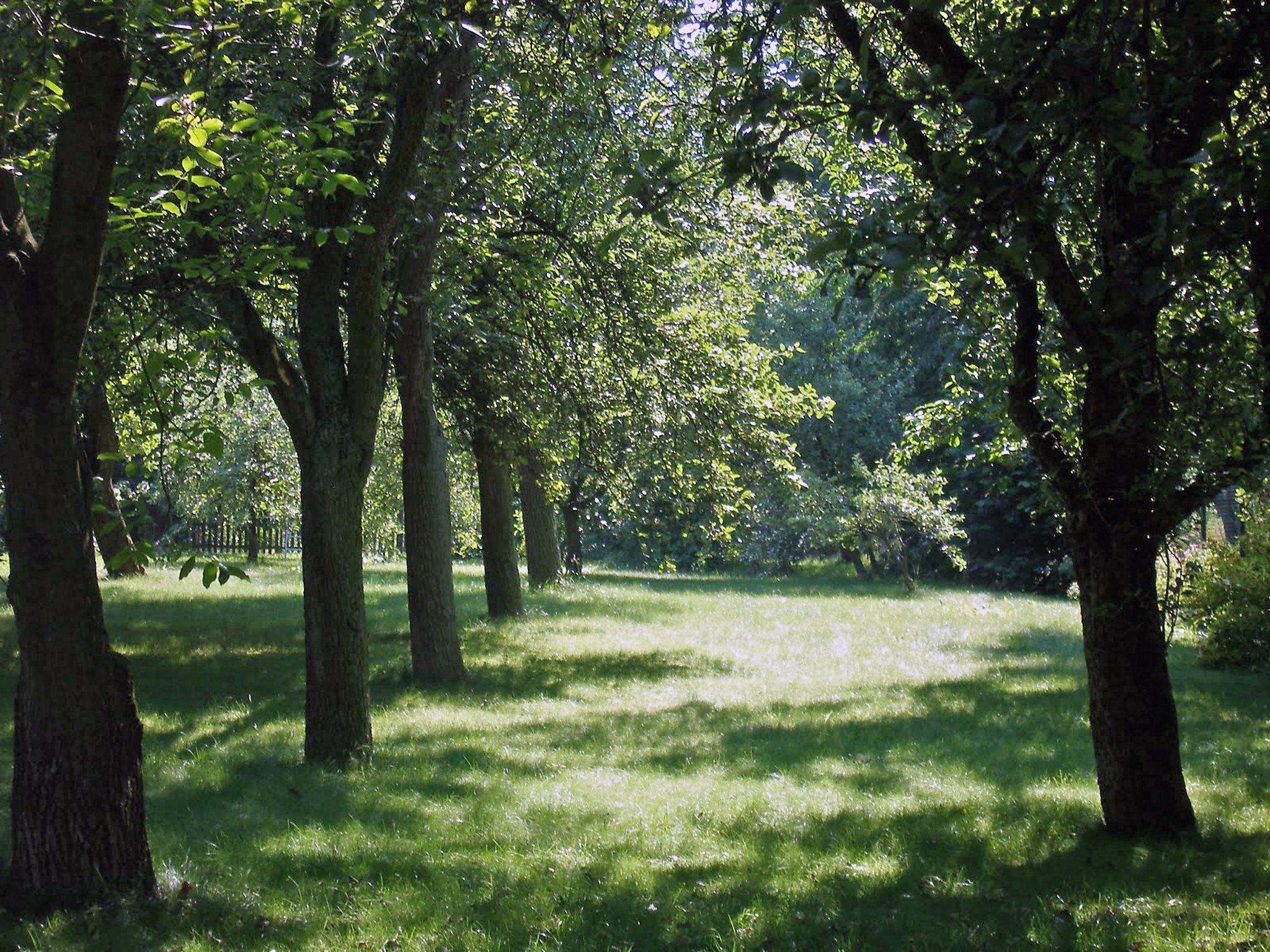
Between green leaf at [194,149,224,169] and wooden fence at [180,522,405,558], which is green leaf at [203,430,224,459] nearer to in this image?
green leaf at [194,149,224,169]

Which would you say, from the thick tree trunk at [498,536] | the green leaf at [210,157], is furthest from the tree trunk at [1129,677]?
the thick tree trunk at [498,536]

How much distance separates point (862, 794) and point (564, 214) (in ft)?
22.7

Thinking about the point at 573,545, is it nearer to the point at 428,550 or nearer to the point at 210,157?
the point at 428,550

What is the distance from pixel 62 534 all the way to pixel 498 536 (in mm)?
11428

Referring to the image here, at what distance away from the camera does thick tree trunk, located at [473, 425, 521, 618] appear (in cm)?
1587

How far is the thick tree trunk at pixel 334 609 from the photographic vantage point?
27.9 feet

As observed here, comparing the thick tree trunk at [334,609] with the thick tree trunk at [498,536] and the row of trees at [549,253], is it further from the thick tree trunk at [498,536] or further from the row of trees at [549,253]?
the thick tree trunk at [498,536]

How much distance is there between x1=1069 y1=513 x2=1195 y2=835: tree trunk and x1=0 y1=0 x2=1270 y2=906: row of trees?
0.8 inches

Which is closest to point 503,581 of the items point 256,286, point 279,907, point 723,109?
point 256,286

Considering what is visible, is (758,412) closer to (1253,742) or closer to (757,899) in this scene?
(1253,742)

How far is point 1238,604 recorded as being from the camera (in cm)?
1352

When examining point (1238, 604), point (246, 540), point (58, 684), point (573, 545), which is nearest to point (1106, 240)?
point (58, 684)

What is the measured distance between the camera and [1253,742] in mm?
9312

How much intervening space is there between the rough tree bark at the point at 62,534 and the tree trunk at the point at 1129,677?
16.0ft
